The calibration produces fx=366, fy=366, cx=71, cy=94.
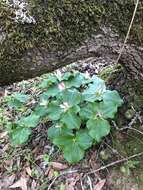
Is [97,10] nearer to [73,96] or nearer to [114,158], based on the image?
[73,96]

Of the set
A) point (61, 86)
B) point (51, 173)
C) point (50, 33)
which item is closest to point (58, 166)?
point (51, 173)

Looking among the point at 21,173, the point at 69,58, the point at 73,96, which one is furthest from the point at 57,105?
the point at 21,173

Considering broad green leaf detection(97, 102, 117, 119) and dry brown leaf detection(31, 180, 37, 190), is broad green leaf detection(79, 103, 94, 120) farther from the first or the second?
dry brown leaf detection(31, 180, 37, 190)

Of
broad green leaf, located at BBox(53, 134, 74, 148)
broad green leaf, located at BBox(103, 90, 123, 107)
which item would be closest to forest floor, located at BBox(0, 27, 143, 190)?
broad green leaf, located at BBox(103, 90, 123, 107)

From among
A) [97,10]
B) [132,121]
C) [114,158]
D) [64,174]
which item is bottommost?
[64,174]

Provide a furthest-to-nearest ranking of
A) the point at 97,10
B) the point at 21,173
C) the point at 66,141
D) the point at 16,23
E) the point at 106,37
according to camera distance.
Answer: the point at 21,173
the point at 66,141
the point at 106,37
the point at 97,10
the point at 16,23

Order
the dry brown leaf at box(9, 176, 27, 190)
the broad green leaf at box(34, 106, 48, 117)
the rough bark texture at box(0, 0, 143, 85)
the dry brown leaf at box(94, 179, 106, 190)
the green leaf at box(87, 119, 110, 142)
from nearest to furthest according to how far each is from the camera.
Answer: the rough bark texture at box(0, 0, 143, 85), the green leaf at box(87, 119, 110, 142), the dry brown leaf at box(94, 179, 106, 190), the broad green leaf at box(34, 106, 48, 117), the dry brown leaf at box(9, 176, 27, 190)

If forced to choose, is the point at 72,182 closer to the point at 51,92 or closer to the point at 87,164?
the point at 87,164
